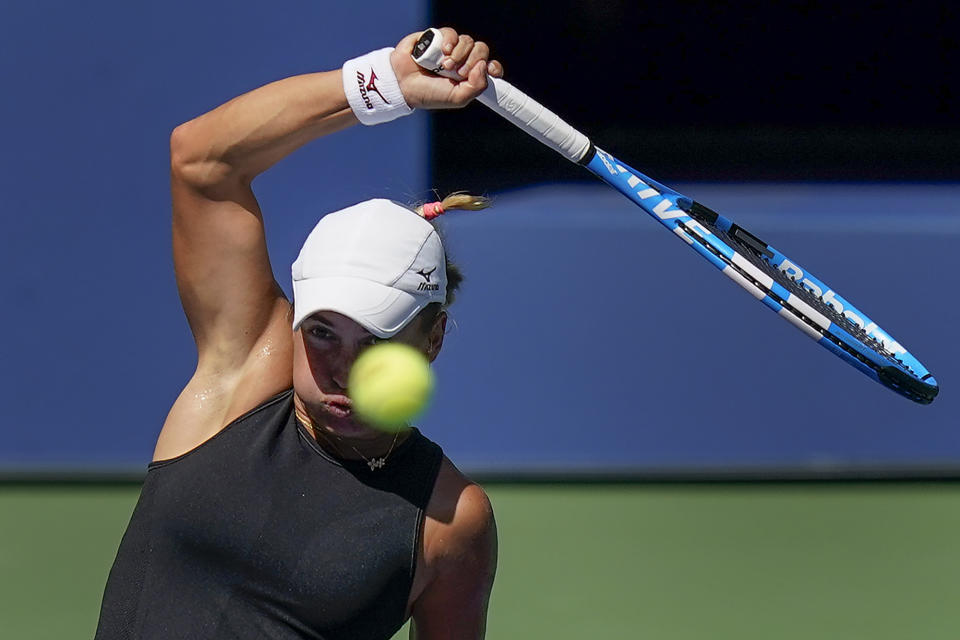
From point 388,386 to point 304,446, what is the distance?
0.71 feet

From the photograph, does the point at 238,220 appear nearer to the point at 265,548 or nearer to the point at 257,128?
the point at 257,128

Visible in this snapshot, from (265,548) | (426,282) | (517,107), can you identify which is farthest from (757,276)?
(265,548)

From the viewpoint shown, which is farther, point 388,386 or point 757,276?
point 757,276

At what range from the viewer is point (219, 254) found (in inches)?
76.4

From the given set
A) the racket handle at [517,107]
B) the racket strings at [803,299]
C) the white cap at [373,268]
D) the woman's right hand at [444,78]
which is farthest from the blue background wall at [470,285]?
the white cap at [373,268]

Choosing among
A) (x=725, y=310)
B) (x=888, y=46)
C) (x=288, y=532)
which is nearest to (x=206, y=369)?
(x=288, y=532)

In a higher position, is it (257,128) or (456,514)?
(257,128)

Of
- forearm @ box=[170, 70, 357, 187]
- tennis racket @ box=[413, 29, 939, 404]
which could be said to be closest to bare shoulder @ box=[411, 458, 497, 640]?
forearm @ box=[170, 70, 357, 187]

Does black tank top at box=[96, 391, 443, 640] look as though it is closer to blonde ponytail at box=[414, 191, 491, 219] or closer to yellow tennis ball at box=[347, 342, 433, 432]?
yellow tennis ball at box=[347, 342, 433, 432]

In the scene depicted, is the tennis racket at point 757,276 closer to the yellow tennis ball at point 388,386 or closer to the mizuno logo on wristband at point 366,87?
the mizuno logo on wristband at point 366,87

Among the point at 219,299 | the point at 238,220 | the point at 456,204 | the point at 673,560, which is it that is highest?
the point at 456,204

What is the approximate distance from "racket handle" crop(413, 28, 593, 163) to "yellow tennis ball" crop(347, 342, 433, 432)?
16.7 inches

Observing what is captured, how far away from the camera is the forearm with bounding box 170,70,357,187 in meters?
1.88

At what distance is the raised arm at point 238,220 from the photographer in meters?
1.89
